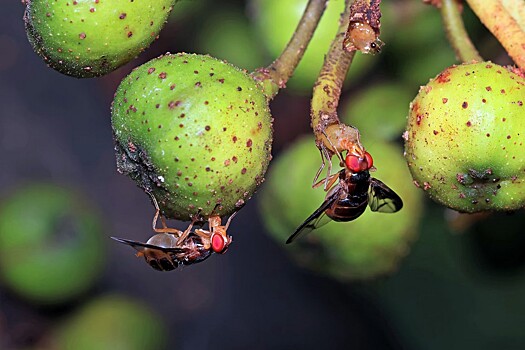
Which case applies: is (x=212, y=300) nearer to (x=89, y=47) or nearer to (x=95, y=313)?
(x=95, y=313)

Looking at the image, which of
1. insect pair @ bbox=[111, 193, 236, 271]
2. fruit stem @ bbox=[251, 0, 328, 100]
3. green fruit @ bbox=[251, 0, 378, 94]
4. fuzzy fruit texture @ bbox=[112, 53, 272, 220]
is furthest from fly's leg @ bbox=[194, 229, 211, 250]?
green fruit @ bbox=[251, 0, 378, 94]

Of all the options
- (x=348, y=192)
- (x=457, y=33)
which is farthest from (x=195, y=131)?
(x=457, y=33)

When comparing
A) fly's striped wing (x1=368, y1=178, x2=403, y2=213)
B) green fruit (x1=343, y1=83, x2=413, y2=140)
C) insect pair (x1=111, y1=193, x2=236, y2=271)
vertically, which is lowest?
green fruit (x1=343, y1=83, x2=413, y2=140)

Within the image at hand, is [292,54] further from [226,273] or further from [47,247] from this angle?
[226,273]

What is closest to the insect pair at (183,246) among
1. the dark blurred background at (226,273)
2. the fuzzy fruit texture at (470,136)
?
the fuzzy fruit texture at (470,136)

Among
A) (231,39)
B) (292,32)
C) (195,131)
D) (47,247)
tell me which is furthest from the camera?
(47,247)

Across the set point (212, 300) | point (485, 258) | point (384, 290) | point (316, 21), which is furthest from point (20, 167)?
point (316, 21)

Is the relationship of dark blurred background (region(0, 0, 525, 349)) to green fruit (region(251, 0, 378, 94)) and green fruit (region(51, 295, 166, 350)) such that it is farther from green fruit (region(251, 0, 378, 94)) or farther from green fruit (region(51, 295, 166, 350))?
green fruit (region(251, 0, 378, 94))
